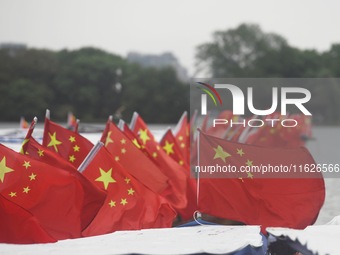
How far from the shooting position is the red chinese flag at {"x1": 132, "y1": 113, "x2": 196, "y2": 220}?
26.8 feet

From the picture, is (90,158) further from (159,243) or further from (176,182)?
(176,182)

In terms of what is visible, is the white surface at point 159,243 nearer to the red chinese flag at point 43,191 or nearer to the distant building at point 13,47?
the red chinese flag at point 43,191

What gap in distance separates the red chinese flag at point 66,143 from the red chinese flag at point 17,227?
8.17 ft

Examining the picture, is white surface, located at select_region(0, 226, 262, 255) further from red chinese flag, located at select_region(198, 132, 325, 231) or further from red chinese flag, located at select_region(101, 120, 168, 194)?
red chinese flag, located at select_region(101, 120, 168, 194)

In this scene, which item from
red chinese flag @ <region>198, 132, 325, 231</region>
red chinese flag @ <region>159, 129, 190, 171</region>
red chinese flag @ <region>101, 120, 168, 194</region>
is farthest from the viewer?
red chinese flag @ <region>159, 129, 190, 171</region>

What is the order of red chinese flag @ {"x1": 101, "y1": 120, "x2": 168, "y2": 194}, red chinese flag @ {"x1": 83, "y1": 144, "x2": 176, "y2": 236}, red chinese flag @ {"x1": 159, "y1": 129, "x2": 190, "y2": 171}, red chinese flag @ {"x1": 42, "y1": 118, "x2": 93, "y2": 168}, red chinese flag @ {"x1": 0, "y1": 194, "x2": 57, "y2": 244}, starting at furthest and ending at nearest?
red chinese flag @ {"x1": 159, "y1": 129, "x2": 190, "y2": 171}, red chinese flag @ {"x1": 101, "y1": 120, "x2": 168, "y2": 194}, red chinese flag @ {"x1": 42, "y1": 118, "x2": 93, "y2": 168}, red chinese flag @ {"x1": 83, "y1": 144, "x2": 176, "y2": 236}, red chinese flag @ {"x1": 0, "y1": 194, "x2": 57, "y2": 244}

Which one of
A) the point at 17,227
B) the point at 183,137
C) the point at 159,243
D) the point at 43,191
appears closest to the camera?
the point at 159,243

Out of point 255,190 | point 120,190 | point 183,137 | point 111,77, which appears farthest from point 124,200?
point 111,77

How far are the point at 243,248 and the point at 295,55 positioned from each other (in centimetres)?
5055

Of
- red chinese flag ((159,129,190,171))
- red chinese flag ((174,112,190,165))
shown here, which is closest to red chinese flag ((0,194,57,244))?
red chinese flag ((159,129,190,171))

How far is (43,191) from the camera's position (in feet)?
19.4

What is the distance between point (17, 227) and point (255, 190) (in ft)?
8.65

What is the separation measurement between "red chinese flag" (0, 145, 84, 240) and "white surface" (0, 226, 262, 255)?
789 mm

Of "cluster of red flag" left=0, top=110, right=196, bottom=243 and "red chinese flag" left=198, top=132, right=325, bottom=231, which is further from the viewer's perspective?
"red chinese flag" left=198, top=132, right=325, bottom=231
